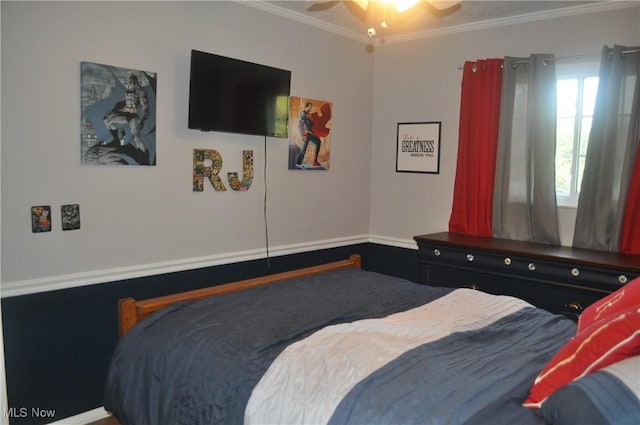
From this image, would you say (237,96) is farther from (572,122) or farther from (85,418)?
(572,122)

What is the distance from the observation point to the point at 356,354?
1648mm

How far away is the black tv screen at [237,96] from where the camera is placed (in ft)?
9.78

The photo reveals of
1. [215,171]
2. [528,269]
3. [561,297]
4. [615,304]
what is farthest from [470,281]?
[215,171]

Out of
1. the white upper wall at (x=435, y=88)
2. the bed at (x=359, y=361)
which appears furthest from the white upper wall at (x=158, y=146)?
the bed at (x=359, y=361)

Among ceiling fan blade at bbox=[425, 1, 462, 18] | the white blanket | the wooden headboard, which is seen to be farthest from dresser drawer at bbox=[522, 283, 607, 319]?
ceiling fan blade at bbox=[425, 1, 462, 18]

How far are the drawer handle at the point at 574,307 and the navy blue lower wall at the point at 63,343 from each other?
2.35 metres

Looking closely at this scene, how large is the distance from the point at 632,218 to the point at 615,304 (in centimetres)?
164

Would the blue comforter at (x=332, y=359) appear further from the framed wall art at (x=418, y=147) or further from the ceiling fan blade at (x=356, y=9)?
the framed wall art at (x=418, y=147)

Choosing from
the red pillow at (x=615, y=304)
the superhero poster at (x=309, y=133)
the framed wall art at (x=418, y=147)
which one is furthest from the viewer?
the framed wall art at (x=418, y=147)

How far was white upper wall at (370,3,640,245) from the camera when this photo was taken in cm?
331

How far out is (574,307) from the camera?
116 inches

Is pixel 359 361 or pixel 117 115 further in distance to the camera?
pixel 117 115

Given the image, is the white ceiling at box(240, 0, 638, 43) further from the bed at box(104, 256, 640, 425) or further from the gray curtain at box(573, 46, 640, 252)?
the bed at box(104, 256, 640, 425)

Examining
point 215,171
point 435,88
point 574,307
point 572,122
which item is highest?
point 435,88
